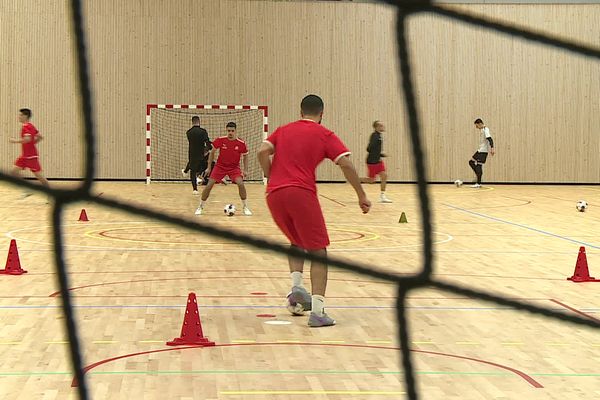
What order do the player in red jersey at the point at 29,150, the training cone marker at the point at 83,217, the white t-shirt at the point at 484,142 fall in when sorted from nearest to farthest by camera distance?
the player in red jersey at the point at 29,150
the training cone marker at the point at 83,217
the white t-shirt at the point at 484,142

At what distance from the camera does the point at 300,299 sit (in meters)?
6.86

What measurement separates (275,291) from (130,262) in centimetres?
222

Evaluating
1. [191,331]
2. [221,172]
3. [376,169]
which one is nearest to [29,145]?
[221,172]

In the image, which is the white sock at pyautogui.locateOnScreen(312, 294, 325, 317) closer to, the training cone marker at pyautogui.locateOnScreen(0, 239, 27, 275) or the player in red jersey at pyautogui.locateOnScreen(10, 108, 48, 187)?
the training cone marker at pyautogui.locateOnScreen(0, 239, 27, 275)

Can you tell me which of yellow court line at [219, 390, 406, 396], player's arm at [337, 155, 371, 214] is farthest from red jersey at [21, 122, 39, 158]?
→ yellow court line at [219, 390, 406, 396]

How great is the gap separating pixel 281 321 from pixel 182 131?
54.6 ft

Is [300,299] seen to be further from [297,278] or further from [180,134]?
[180,134]

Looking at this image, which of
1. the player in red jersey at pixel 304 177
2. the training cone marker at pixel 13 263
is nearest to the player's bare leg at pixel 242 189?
the training cone marker at pixel 13 263

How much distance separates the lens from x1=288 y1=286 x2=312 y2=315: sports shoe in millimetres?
6848

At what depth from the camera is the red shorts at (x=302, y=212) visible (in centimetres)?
636

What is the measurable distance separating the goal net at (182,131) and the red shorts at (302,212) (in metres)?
16.3

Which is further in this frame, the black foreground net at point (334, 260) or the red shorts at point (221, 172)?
the red shorts at point (221, 172)

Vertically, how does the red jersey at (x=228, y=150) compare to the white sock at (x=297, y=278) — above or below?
above

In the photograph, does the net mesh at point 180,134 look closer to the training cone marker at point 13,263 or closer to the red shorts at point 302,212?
the training cone marker at point 13,263
